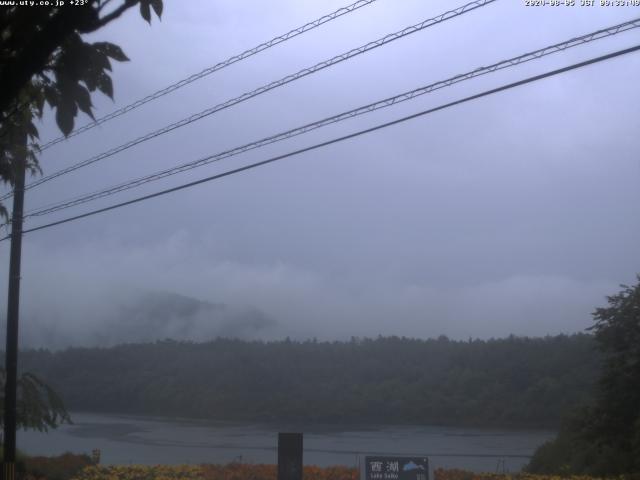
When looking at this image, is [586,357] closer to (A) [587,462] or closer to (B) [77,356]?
(A) [587,462]

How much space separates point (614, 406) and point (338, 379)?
11.9 meters

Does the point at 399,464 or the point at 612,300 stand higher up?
the point at 612,300

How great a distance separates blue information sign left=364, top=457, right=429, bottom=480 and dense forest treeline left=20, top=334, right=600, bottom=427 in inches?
359

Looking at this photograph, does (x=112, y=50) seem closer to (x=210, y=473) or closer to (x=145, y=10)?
(x=145, y=10)

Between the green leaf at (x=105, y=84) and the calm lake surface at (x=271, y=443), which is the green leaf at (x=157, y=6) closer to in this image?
the green leaf at (x=105, y=84)

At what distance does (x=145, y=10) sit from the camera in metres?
4.41

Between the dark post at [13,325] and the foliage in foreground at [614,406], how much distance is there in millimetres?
10051

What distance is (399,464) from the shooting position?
968cm

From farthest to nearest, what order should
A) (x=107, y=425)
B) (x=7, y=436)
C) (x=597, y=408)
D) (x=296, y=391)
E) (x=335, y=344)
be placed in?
1. (x=335, y=344)
2. (x=107, y=425)
3. (x=296, y=391)
4. (x=7, y=436)
5. (x=597, y=408)

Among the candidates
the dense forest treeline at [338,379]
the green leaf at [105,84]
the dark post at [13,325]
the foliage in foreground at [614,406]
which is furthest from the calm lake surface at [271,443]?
→ the green leaf at [105,84]

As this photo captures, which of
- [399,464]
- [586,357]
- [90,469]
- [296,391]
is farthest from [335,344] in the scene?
[399,464]

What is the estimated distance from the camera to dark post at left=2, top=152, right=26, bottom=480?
14.6 metres

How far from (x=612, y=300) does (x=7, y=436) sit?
11.4m

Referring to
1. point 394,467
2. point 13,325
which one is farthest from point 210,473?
point 13,325
